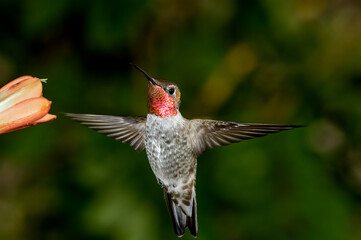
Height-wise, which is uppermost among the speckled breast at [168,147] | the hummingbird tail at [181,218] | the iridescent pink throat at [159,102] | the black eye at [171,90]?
the black eye at [171,90]

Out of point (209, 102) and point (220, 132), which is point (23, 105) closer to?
point (220, 132)

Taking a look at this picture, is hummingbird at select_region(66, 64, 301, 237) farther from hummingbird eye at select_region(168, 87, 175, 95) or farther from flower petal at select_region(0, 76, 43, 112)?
flower petal at select_region(0, 76, 43, 112)

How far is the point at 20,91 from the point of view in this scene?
885 millimetres

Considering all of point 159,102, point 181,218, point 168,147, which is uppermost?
point 159,102

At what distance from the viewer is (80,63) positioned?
197cm

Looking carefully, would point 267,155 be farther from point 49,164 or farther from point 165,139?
point 49,164

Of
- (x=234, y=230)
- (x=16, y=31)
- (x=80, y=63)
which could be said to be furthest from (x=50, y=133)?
(x=234, y=230)

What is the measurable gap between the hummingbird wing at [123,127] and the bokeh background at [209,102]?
40 centimetres

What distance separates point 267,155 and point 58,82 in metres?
0.87

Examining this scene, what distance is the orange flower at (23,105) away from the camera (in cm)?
83

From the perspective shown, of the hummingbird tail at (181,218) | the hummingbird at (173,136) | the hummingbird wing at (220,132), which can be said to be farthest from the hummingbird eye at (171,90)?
the hummingbird tail at (181,218)

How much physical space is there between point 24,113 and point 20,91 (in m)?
0.07

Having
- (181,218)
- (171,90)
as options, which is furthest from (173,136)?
(181,218)

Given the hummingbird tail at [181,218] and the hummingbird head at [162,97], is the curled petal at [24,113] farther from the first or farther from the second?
the hummingbird tail at [181,218]
